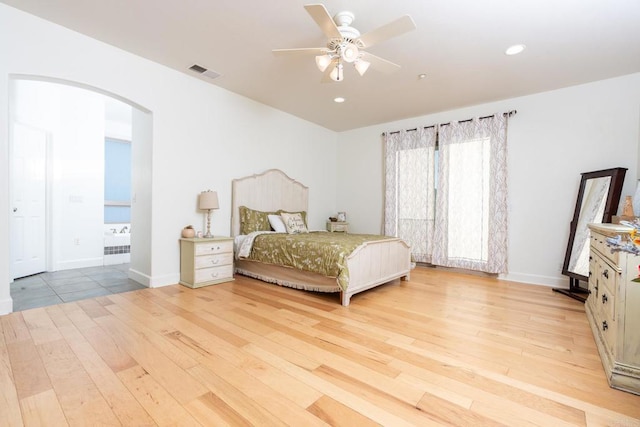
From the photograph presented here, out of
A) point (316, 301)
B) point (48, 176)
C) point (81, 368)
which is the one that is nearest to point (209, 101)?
point (48, 176)

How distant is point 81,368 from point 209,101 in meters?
3.42

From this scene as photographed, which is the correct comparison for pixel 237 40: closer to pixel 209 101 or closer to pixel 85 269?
pixel 209 101

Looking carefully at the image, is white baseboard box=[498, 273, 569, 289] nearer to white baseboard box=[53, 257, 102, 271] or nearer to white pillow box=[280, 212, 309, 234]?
white pillow box=[280, 212, 309, 234]

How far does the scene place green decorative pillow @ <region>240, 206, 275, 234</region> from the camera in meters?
4.36

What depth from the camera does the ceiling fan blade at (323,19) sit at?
1937 mm

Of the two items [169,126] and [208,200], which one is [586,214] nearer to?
[208,200]

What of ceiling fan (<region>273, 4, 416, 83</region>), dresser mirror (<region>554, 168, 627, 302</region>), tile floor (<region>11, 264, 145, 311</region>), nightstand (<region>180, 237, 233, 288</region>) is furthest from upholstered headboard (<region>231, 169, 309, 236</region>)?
dresser mirror (<region>554, 168, 627, 302</region>)

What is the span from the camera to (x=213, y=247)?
3723mm

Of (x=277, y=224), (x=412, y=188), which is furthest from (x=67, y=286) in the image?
(x=412, y=188)

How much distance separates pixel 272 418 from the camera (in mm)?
1343

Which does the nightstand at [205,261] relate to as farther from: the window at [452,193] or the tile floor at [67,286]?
the window at [452,193]

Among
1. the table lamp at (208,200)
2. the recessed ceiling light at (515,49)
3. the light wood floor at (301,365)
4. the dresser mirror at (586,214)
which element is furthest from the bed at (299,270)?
the recessed ceiling light at (515,49)

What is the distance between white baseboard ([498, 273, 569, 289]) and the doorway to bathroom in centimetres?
544

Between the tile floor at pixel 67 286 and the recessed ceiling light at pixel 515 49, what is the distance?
4904mm
